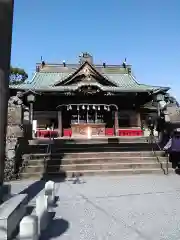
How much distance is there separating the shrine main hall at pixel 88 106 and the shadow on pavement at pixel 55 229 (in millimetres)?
16383

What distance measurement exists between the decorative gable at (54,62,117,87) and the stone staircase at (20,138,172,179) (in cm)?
1267

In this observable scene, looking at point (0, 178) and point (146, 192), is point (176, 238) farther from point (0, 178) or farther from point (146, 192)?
point (0, 178)

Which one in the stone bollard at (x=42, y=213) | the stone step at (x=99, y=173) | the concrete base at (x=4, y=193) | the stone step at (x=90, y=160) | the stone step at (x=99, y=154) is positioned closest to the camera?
the stone bollard at (x=42, y=213)

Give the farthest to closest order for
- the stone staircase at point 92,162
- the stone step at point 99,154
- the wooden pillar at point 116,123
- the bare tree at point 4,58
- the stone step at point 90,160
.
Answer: the wooden pillar at point 116,123
the stone step at point 99,154
the stone step at point 90,160
the stone staircase at point 92,162
the bare tree at point 4,58

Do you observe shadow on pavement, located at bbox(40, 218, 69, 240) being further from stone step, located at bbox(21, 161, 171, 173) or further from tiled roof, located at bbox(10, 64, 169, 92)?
tiled roof, located at bbox(10, 64, 169, 92)

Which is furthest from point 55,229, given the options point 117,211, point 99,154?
point 99,154

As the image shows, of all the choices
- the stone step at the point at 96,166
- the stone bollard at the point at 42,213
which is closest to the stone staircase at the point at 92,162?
the stone step at the point at 96,166

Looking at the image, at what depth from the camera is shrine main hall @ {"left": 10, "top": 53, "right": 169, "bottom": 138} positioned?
21219mm

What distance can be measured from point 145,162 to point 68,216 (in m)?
5.83

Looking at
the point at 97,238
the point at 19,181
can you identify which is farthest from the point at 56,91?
the point at 97,238

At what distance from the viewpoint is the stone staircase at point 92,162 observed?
9.33 m

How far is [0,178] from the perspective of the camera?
496 centimetres

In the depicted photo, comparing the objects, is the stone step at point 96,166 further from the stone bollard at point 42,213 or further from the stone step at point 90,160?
the stone bollard at point 42,213

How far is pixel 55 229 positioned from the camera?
13.9 feet
